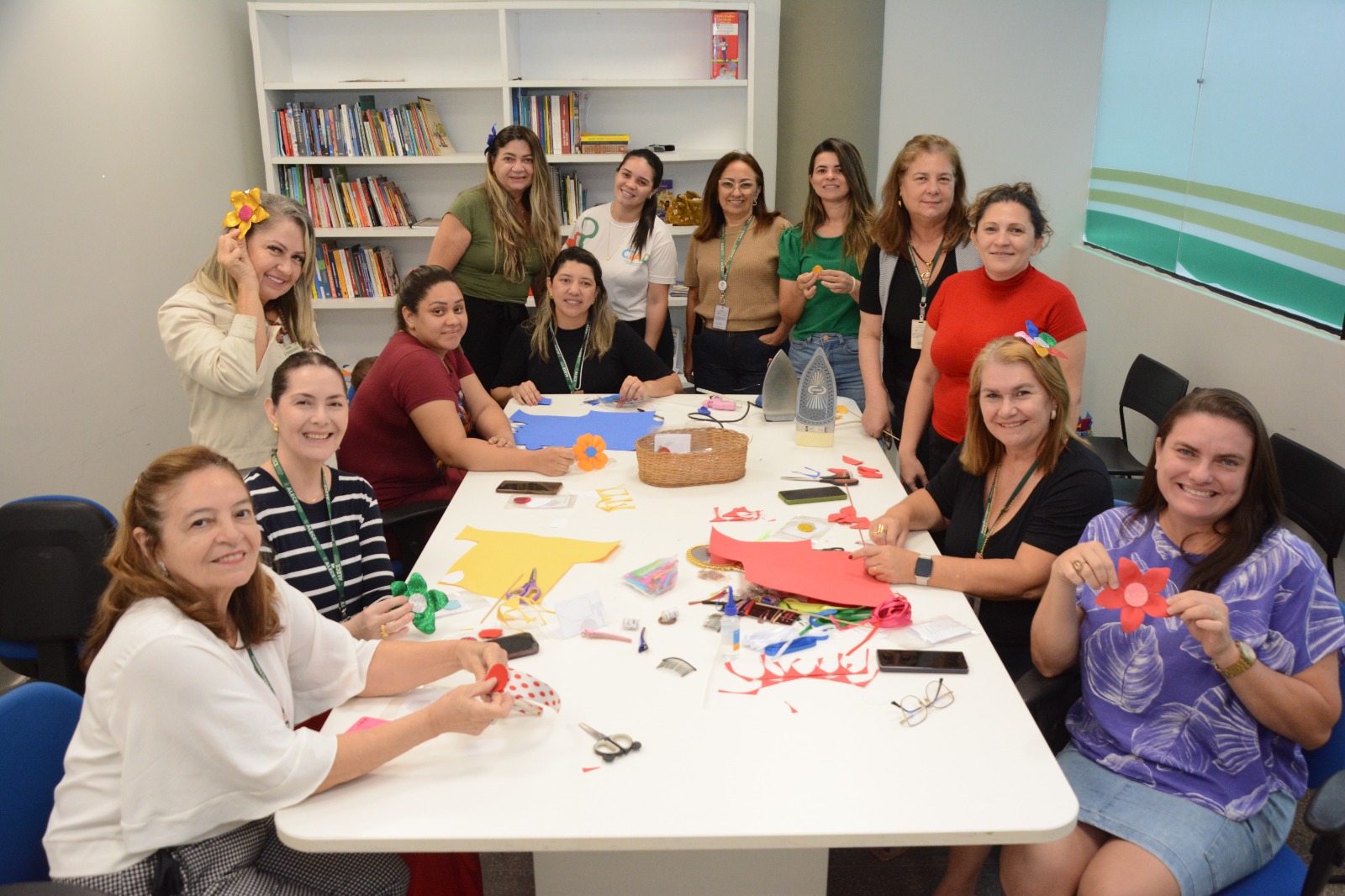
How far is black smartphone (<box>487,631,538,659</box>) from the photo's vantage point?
179 cm

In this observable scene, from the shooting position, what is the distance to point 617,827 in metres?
1.34

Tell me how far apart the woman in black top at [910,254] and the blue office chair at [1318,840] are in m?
1.66

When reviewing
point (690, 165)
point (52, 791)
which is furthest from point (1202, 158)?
point (52, 791)

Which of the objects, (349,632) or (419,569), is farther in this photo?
(419,569)

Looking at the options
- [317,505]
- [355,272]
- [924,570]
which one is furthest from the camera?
[355,272]

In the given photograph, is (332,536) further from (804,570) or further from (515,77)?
(515,77)

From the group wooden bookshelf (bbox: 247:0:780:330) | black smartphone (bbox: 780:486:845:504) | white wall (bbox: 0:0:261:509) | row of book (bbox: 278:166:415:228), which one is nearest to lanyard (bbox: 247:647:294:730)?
black smartphone (bbox: 780:486:845:504)

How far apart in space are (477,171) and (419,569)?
12.4ft

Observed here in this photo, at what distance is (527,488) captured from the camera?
106 inches

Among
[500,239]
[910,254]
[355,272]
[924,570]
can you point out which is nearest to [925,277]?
[910,254]

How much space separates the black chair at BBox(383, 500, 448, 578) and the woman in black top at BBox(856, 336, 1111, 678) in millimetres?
1238

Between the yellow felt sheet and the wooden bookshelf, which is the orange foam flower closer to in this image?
the yellow felt sheet

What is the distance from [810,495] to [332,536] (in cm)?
122

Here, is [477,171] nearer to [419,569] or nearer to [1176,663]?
[419,569]
